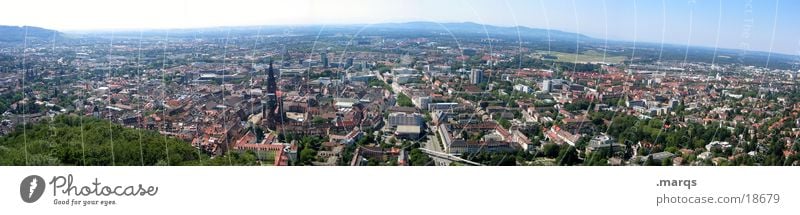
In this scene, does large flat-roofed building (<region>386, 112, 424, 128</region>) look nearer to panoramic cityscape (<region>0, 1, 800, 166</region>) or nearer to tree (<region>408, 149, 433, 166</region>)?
panoramic cityscape (<region>0, 1, 800, 166</region>)

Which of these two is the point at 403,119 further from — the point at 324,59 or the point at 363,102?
the point at 324,59

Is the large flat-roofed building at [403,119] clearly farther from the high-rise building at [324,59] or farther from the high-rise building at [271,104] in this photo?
the high-rise building at [271,104]

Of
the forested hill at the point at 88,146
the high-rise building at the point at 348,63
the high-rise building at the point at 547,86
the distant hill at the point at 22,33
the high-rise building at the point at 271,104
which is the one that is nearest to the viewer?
the forested hill at the point at 88,146

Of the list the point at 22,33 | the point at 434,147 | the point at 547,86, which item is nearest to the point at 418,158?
the point at 434,147
